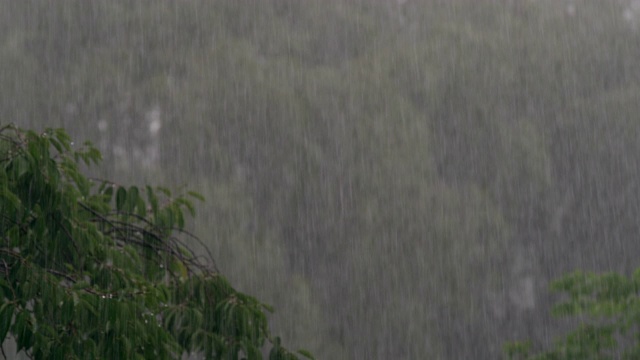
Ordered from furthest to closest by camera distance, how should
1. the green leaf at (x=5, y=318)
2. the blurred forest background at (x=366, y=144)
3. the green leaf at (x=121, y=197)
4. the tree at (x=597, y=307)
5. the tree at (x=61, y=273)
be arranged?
the blurred forest background at (x=366, y=144) < the tree at (x=597, y=307) < the green leaf at (x=121, y=197) < the tree at (x=61, y=273) < the green leaf at (x=5, y=318)

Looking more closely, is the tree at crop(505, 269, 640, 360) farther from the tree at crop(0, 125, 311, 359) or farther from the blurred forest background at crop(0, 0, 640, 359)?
the blurred forest background at crop(0, 0, 640, 359)

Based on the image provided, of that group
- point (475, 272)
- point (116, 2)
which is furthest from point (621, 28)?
point (116, 2)

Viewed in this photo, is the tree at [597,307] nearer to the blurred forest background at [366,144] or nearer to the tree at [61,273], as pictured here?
the tree at [61,273]

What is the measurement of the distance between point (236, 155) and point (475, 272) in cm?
317

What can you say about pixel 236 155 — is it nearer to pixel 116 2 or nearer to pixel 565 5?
pixel 116 2

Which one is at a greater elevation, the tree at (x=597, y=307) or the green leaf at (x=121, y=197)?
the green leaf at (x=121, y=197)

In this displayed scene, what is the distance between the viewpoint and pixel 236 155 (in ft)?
41.3

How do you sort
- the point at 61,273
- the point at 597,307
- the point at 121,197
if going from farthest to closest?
1. the point at 597,307
2. the point at 121,197
3. the point at 61,273

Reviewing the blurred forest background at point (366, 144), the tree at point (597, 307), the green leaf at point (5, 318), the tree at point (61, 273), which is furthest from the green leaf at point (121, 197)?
the blurred forest background at point (366, 144)

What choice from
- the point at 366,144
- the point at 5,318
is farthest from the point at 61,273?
the point at 366,144

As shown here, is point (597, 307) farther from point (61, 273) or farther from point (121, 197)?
point (61, 273)

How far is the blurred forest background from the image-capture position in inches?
464

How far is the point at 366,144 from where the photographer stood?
1266cm

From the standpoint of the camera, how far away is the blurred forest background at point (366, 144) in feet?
38.6
